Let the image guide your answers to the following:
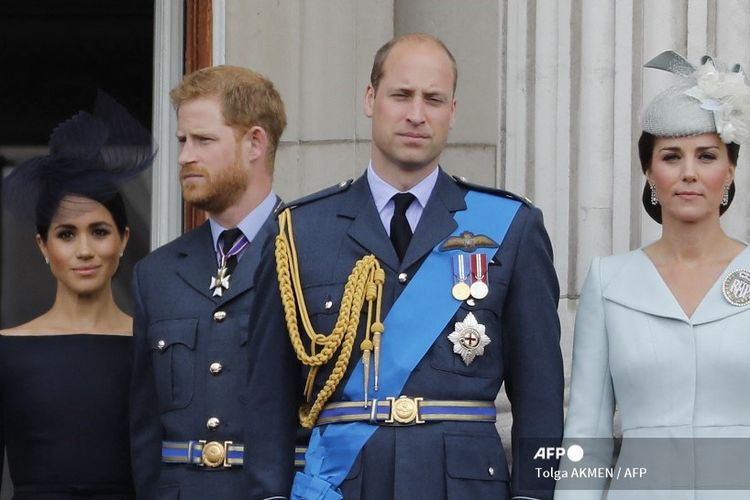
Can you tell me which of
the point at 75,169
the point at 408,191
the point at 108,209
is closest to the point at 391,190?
the point at 408,191

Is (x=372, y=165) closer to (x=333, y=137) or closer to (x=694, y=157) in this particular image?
(x=694, y=157)

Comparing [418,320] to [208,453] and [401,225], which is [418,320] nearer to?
[401,225]

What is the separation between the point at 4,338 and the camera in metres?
6.20

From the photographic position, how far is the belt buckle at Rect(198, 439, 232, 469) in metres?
5.77

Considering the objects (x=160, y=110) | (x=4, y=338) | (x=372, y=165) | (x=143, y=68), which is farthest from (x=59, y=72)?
(x=372, y=165)

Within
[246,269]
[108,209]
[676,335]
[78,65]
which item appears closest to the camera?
[676,335]

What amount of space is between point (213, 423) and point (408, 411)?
828mm

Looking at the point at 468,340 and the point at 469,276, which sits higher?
the point at 469,276

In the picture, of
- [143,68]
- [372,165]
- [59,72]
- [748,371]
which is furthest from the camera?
[59,72]

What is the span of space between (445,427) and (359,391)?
22 cm

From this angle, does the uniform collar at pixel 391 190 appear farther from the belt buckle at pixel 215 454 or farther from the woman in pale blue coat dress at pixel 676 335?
the belt buckle at pixel 215 454

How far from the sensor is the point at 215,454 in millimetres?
5770

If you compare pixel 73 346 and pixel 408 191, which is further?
pixel 73 346

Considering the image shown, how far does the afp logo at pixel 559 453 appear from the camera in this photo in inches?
204
